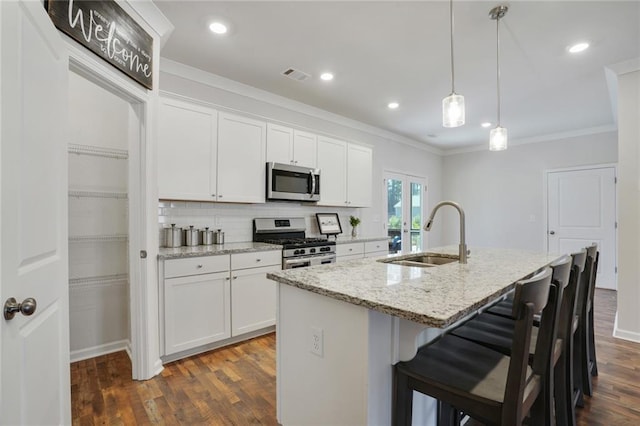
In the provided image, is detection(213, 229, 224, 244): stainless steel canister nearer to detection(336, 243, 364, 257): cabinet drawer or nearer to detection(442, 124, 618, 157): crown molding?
detection(336, 243, 364, 257): cabinet drawer

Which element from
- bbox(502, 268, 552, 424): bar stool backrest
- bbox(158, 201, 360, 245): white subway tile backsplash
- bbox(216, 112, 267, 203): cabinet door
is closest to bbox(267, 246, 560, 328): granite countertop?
bbox(502, 268, 552, 424): bar stool backrest

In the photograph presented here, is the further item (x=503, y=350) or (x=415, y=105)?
(x=415, y=105)

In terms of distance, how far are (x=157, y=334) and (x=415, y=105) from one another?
3.84 meters

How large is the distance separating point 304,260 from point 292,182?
3.11ft

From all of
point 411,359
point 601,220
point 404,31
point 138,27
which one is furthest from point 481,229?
point 138,27

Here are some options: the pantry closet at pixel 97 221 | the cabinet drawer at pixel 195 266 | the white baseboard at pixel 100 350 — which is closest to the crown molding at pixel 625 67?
the cabinet drawer at pixel 195 266

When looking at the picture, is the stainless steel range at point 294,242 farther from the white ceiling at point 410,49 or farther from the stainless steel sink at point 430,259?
the white ceiling at point 410,49

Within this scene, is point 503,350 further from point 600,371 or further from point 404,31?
point 404,31

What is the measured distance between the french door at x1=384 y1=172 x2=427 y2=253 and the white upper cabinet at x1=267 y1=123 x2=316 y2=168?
6.57ft

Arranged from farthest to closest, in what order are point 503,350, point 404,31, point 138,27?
point 404,31
point 138,27
point 503,350

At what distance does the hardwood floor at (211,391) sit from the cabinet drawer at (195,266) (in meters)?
0.72

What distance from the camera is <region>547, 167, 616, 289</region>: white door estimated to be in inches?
195

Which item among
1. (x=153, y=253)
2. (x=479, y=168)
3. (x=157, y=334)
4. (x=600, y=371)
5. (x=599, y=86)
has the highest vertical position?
(x=599, y=86)

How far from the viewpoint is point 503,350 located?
1351 millimetres
